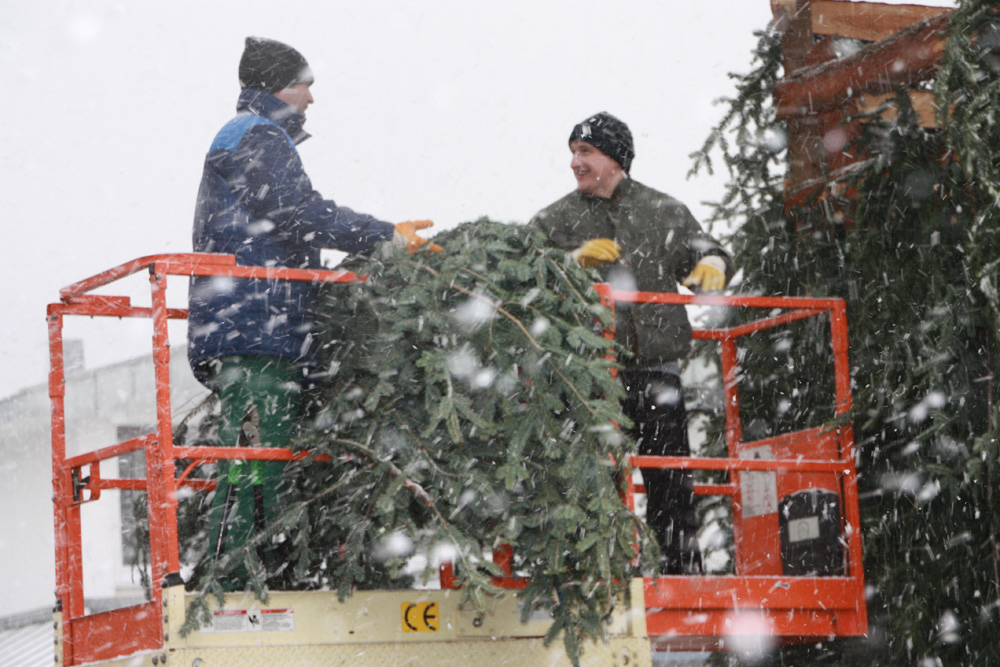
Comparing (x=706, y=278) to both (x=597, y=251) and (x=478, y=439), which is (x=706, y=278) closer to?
(x=597, y=251)

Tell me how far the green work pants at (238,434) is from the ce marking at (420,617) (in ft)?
2.10

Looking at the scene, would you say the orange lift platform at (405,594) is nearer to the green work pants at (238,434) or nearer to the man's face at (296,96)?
the green work pants at (238,434)

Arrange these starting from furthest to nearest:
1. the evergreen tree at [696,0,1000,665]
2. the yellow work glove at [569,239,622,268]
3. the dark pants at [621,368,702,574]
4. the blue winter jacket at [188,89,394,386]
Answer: the dark pants at [621,368,702,574]
the evergreen tree at [696,0,1000,665]
the yellow work glove at [569,239,622,268]
the blue winter jacket at [188,89,394,386]

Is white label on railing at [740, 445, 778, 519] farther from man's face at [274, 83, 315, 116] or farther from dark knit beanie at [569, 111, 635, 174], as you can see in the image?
man's face at [274, 83, 315, 116]

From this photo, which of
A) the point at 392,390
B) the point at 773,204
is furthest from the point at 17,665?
the point at 392,390

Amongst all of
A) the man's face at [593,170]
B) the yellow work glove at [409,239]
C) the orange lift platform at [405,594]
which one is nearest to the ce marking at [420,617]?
the orange lift platform at [405,594]

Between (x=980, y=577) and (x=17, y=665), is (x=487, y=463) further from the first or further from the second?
(x=17, y=665)

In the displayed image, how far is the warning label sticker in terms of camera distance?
4.52 meters

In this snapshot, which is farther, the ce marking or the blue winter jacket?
the blue winter jacket

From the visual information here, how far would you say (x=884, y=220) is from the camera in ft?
22.6

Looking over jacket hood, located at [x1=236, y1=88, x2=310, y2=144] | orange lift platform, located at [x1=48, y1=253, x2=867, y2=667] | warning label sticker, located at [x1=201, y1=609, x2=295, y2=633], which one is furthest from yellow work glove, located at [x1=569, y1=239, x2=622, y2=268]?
warning label sticker, located at [x1=201, y1=609, x2=295, y2=633]

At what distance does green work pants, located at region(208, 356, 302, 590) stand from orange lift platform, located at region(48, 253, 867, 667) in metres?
0.15

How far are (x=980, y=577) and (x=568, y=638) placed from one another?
2383 mm

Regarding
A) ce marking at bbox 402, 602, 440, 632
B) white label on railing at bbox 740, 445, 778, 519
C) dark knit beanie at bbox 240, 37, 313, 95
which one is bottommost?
ce marking at bbox 402, 602, 440, 632
